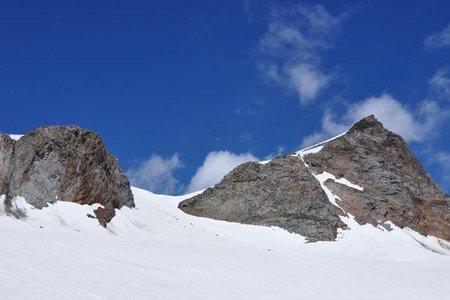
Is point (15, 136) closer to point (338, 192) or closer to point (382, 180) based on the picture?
point (338, 192)

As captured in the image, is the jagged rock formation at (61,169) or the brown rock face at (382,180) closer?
the jagged rock formation at (61,169)

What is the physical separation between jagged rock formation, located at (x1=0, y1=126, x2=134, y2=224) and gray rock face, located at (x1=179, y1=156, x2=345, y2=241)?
15425mm

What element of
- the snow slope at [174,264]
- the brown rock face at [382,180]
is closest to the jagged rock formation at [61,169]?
the snow slope at [174,264]

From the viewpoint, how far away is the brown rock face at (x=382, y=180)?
63.0 metres

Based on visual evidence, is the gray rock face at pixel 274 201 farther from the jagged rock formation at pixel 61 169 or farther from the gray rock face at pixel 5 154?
the gray rock face at pixel 5 154

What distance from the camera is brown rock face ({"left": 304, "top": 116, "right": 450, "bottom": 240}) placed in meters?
63.0

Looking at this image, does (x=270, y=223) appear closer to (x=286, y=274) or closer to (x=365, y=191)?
(x=365, y=191)

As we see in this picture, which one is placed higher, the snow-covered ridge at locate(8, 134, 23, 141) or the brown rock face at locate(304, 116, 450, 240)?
the brown rock face at locate(304, 116, 450, 240)

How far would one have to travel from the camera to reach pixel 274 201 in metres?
58.6

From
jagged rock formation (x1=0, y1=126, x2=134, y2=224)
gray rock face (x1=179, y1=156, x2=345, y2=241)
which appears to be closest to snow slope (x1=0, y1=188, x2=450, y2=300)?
jagged rock formation (x1=0, y1=126, x2=134, y2=224)

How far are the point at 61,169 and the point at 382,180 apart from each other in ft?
144

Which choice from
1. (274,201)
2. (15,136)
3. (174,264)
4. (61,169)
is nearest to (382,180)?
(274,201)

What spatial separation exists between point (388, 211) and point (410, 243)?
755 centimetres

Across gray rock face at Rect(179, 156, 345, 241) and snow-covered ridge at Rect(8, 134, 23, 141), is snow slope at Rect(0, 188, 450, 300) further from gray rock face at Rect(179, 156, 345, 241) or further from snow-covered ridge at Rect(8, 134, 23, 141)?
snow-covered ridge at Rect(8, 134, 23, 141)
